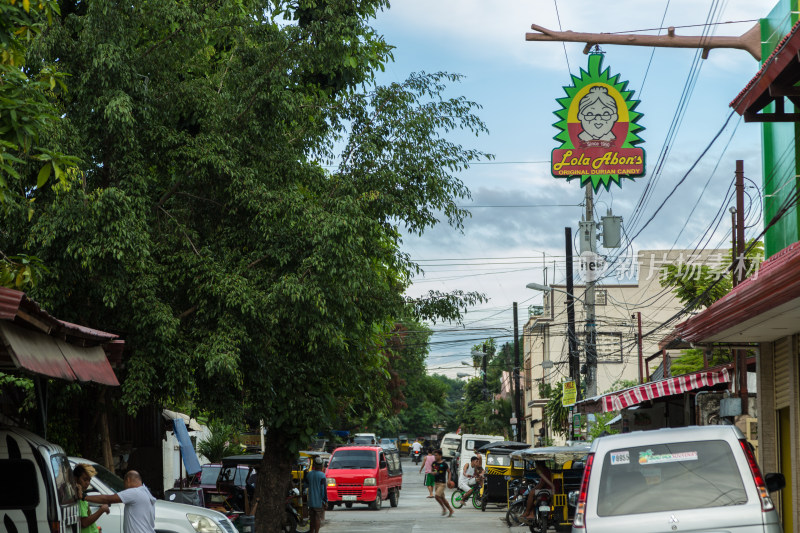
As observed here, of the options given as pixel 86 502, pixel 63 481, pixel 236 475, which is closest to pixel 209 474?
pixel 236 475

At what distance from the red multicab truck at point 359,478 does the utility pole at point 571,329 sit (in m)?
7.31

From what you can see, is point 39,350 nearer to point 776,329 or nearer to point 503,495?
point 776,329

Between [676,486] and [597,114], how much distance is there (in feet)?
39.6

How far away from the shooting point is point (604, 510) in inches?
357

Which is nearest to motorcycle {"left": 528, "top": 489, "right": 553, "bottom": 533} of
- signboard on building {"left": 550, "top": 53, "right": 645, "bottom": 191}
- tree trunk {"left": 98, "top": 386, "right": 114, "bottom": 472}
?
signboard on building {"left": 550, "top": 53, "right": 645, "bottom": 191}

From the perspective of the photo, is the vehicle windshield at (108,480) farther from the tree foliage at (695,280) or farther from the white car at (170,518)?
the tree foliage at (695,280)

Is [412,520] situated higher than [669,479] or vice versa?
[669,479]

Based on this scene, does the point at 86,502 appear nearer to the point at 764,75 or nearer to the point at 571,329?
the point at 764,75

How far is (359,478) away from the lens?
1377 inches

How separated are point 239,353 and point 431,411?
133 metres

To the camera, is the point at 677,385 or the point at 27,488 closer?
the point at 27,488

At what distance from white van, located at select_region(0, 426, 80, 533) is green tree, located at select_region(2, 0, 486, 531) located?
5.25 meters

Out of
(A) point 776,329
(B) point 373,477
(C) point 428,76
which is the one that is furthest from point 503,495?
(A) point 776,329

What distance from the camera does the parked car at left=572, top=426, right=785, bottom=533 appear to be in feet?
28.3
